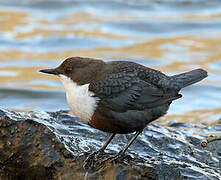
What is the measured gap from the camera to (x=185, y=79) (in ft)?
15.1

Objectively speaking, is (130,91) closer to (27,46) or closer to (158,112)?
(158,112)

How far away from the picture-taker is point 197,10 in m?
13.2

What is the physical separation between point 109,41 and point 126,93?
701cm

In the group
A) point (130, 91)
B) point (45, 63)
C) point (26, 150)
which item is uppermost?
point (130, 91)

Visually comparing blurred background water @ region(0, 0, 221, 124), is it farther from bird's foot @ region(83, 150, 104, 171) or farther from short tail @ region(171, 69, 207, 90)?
bird's foot @ region(83, 150, 104, 171)

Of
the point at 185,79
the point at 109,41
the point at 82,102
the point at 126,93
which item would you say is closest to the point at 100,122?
the point at 82,102

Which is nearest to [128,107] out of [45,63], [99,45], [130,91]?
[130,91]

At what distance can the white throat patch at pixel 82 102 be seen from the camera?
4.01 metres

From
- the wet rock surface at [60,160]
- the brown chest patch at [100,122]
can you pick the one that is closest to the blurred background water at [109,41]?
the wet rock surface at [60,160]

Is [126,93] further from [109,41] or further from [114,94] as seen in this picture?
[109,41]

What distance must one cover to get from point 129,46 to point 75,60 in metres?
6.61

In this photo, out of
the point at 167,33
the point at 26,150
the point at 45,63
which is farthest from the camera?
the point at 167,33

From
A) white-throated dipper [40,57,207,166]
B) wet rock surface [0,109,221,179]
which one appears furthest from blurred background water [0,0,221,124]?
wet rock surface [0,109,221,179]

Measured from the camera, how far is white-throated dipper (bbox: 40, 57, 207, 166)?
13.3 ft
